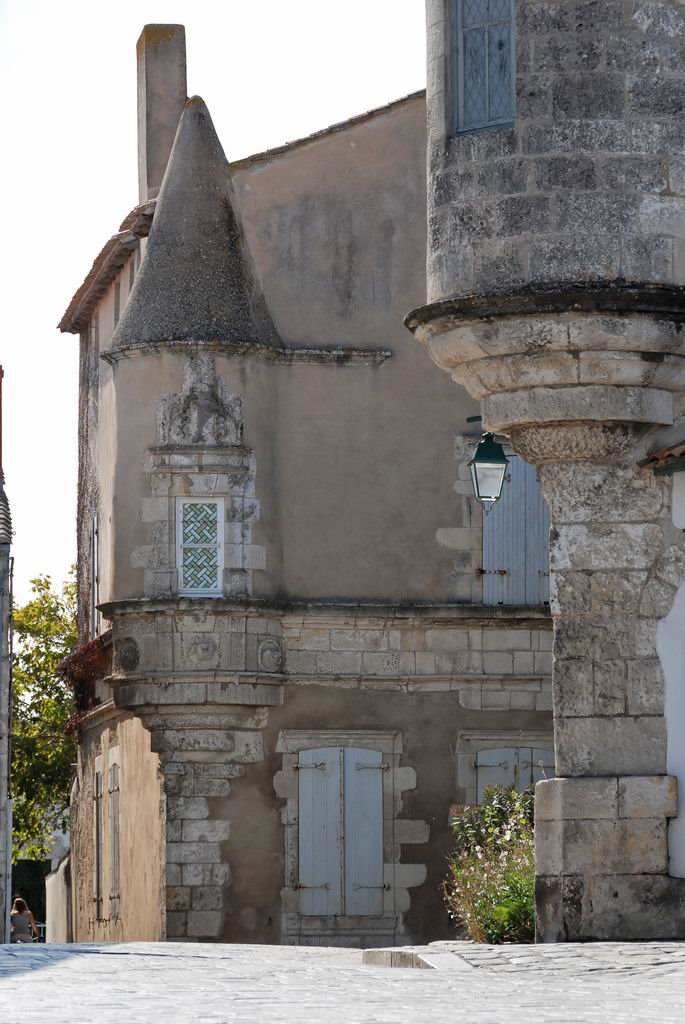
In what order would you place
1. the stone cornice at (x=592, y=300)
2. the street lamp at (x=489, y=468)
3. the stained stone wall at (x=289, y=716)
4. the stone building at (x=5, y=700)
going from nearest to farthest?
the stone cornice at (x=592, y=300) < the street lamp at (x=489, y=468) < the stone building at (x=5, y=700) < the stained stone wall at (x=289, y=716)

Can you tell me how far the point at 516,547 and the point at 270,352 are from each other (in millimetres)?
2858

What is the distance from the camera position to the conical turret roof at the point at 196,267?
66.9ft

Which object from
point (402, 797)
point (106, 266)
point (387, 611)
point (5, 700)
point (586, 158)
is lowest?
point (402, 797)

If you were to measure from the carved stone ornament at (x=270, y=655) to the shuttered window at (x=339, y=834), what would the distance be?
84cm

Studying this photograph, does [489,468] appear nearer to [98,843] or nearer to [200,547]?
[200,547]

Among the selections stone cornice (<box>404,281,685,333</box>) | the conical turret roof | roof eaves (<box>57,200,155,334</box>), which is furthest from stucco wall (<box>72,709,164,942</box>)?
stone cornice (<box>404,281,685,333</box>)

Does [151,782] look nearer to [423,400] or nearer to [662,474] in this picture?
[423,400]

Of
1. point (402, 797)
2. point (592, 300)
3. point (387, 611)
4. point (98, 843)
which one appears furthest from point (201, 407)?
point (592, 300)

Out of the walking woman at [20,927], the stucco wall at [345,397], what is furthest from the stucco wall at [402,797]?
the walking woman at [20,927]

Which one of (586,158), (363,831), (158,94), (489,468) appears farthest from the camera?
(158,94)

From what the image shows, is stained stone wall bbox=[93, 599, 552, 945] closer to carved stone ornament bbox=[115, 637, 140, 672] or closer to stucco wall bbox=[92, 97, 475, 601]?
carved stone ornament bbox=[115, 637, 140, 672]

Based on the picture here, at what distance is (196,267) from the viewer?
67.3ft

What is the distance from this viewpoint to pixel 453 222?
12.9m

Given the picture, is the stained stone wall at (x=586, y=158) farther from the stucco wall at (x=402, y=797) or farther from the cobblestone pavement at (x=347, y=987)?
the stucco wall at (x=402, y=797)
